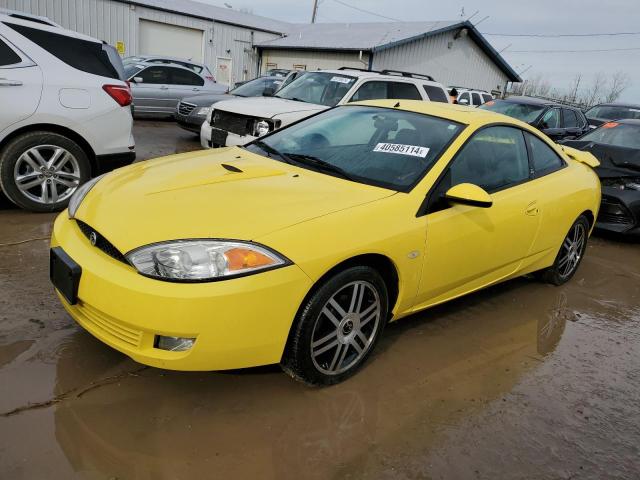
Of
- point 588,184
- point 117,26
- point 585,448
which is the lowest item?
point 585,448

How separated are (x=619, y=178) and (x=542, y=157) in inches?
123

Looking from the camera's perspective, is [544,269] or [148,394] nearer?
[148,394]

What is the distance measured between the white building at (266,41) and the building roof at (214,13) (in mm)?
50

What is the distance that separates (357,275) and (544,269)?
2.63 m

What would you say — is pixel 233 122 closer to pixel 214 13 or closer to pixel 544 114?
pixel 544 114

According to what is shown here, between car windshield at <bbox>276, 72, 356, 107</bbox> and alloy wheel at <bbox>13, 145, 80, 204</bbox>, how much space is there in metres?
3.94

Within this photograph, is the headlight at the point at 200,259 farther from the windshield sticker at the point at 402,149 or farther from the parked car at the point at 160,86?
the parked car at the point at 160,86

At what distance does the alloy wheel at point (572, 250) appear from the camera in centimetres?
466

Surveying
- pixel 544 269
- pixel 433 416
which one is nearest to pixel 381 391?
pixel 433 416

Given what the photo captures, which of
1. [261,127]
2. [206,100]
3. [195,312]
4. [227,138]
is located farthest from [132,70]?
[195,312]

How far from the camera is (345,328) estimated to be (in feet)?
9.19

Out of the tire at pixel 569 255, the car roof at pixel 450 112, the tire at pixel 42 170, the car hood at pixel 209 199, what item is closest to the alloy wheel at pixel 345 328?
the car hood at pixel 209 199

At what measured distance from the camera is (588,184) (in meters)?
4.62

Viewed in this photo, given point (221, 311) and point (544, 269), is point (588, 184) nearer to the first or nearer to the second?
point (544, 269)
